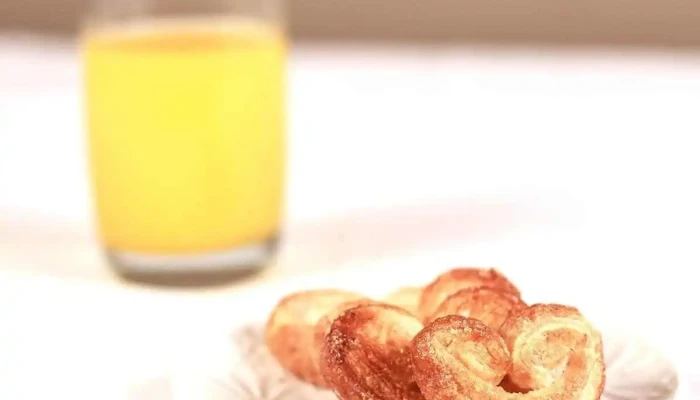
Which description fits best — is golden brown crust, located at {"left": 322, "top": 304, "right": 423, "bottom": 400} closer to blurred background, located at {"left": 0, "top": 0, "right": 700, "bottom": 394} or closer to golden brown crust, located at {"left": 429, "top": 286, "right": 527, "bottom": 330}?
golden brown crust, located at {"left": 429, "top": 286, "right": 527, "bottom": 330}

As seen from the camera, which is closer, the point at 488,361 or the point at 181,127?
the point at 488,361

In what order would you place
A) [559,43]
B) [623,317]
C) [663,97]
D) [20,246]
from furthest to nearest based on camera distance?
[559,43] → [663,97] → [20,246] → [623,317]

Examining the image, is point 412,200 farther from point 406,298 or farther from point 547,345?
point 547,345

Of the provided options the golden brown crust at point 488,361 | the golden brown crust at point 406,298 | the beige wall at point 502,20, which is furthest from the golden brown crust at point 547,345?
the beige wall at point 502,20

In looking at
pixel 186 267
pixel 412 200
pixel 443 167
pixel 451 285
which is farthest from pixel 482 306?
pixel 443 167

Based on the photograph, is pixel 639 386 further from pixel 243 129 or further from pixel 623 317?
pixel 243 129

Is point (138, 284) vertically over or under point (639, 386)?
under

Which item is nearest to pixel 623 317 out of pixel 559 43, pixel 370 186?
pixel 370 186
